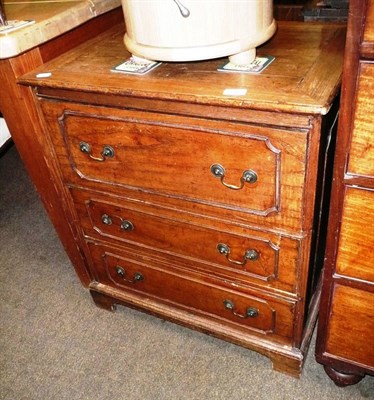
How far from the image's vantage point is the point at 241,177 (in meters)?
0.88

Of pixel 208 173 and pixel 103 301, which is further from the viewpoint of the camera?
pixel 103 301

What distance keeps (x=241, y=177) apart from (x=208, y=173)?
80 millimetres

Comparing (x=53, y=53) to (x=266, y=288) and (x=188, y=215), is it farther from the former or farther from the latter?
(x=266, y=288)

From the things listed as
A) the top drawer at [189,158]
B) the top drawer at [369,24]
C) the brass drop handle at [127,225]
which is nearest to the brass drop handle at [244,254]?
the top drawer at [189,158]

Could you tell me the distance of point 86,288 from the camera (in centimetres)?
160

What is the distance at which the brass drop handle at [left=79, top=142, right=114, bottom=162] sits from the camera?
100cm

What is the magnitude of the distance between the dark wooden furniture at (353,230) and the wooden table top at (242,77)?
0.07 m

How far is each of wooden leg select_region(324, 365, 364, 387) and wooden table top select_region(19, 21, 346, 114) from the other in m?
0.81

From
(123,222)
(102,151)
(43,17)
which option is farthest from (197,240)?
(43,17)

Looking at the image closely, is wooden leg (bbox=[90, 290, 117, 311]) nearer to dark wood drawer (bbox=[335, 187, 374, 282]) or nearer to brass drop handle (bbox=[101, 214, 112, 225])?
brass drop handle (bbox=[101, 214, 112, 225])

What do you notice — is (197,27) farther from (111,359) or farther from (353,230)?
(111,359)

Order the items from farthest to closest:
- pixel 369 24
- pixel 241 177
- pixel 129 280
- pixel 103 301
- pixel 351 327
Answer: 1. pixel 103 301
2. pixel 129 280
3. pixel 351 327
4. pixel 241 177
5. pixel 369 24

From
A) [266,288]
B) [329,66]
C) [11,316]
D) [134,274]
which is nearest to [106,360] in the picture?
[134,274]

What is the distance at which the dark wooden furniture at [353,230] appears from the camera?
0.64 metres
